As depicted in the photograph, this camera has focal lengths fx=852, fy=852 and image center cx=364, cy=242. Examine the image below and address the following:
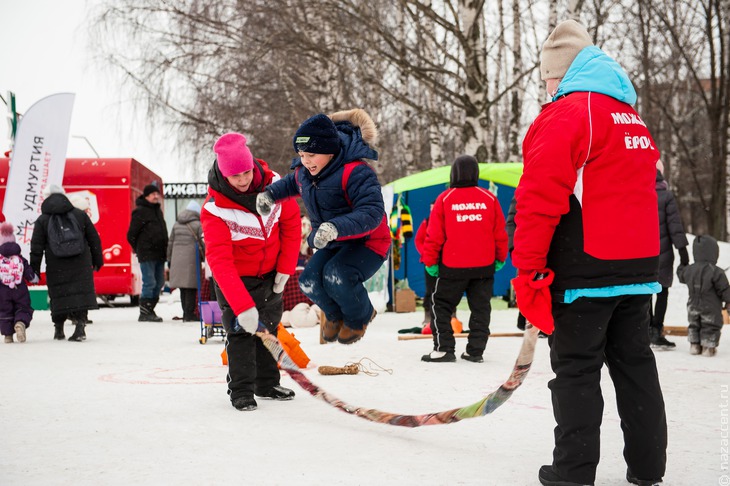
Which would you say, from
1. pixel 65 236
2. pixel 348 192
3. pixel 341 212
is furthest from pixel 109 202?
pixel 348 192

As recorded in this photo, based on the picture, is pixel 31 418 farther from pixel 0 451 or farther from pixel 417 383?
pixel 417 383

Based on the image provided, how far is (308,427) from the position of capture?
5.15m

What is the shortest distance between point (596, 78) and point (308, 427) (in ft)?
8.85

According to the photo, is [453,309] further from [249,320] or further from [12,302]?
[12,302]

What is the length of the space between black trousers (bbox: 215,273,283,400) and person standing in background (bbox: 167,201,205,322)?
21.6 feet

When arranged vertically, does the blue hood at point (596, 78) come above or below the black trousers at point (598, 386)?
above

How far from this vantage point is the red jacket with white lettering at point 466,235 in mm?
8172

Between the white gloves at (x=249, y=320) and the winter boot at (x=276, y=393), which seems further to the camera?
the winter boot at (x=276, y=393)

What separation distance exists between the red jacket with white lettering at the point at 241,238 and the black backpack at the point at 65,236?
5.50 meters

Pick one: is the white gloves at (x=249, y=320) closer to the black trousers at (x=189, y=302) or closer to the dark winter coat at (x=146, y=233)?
the black trousers at (x=189, y=302)

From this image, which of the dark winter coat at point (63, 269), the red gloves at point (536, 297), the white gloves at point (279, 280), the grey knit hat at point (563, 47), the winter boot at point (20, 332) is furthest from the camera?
the dark winter coat at point (63, 269)

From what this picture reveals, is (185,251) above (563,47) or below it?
below

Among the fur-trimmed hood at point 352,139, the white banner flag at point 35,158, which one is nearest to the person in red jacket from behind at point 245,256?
the fur-trimmed hood at point 352,139

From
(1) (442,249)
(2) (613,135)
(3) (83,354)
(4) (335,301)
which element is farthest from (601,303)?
(3) (83,354)
